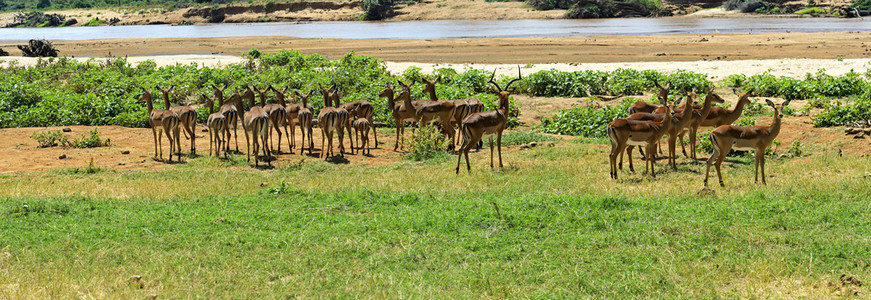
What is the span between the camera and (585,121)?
19172mm

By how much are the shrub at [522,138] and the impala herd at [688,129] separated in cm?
260

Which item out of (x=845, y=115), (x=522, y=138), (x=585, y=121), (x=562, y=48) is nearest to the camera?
(x=845, y=115)

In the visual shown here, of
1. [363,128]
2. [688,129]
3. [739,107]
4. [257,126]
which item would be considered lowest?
[363,128]

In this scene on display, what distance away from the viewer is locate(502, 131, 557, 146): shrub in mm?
17737

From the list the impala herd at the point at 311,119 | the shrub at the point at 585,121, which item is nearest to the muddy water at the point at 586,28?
the shrub at the point at 585,121

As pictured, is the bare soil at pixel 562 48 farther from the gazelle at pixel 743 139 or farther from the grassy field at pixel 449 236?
the grassy field at pixel 449 236

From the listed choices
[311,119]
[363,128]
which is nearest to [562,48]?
[363,128]

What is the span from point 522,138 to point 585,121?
2079 mm

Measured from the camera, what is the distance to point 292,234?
31.9 feet

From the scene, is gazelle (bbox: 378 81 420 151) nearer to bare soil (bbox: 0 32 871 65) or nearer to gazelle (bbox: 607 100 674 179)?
gazelle (bbox: 607 100 674 179)

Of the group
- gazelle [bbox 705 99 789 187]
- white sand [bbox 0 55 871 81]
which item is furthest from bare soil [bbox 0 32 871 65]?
gazelle [bbox 705 99 789 187]

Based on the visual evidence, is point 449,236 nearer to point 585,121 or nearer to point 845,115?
point 585,121

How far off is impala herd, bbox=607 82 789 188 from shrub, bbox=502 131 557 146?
8.54 feet

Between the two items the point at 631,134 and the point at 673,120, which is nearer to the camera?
the point at 631,134
